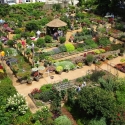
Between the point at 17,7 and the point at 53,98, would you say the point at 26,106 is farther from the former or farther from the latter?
the point at 17,7

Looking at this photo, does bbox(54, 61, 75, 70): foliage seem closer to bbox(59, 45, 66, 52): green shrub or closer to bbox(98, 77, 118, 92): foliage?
bbox(59, 45, 66, 52): green shrub

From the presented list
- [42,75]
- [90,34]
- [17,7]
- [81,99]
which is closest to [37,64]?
[42,75]

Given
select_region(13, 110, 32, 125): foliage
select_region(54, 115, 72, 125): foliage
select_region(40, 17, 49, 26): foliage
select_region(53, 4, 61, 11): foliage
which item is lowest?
select_region(13, 110, 32, 125): foliage

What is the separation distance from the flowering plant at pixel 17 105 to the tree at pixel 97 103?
371 centimetres

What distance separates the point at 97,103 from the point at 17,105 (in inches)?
208

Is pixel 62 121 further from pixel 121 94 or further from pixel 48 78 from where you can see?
pixel 48 78

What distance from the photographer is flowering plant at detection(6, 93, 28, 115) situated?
56.1 feet

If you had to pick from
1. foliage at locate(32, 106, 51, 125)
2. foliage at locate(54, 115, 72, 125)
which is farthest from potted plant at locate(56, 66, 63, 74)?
foliage at locate(54, 115, 72, 125)

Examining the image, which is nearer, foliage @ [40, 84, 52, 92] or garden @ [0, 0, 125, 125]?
garden @ [0, 0, 125, 125]

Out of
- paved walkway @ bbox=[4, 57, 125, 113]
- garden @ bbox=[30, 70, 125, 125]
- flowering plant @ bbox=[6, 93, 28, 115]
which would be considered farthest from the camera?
paved walkway @ bbox=[4, 57, 125, 113]

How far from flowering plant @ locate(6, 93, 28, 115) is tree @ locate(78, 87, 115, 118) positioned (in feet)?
12.2

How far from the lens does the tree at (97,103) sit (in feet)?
52.0

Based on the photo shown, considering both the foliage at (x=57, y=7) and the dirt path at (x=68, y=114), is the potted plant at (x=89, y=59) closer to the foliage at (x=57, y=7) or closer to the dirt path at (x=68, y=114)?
the dirt path at (x=68, y=114)

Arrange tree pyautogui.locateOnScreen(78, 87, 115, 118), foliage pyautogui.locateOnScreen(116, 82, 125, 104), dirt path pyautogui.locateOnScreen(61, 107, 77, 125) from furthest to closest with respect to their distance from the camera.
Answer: foliage pyautogui.locateOnScreen(116, 82, 125, 104) < dirt path pyautogui.locateOnScreen(61, 107, 77, 125) < tree pyautogui.locateOnScreen(78, 87, 115, 118)
